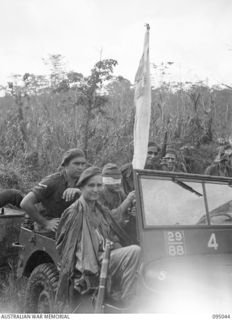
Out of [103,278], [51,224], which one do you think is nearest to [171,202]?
[103,278]

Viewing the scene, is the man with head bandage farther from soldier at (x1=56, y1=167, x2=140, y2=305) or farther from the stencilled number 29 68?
the stencilled number 29 68

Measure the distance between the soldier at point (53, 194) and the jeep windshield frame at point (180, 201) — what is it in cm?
100

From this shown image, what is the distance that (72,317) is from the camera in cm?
336

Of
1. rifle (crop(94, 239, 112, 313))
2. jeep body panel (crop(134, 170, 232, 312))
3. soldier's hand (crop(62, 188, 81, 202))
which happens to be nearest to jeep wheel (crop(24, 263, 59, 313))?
soldier's hand (crop(62, 188, 81, 202))

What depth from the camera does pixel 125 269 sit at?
3221mm

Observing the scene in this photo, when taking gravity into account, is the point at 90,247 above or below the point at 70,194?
below

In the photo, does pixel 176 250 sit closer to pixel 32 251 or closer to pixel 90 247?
pixel 90 247

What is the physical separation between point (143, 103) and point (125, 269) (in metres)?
2.21

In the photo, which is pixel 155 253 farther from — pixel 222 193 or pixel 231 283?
pixel 222 193

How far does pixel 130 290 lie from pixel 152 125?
688 centimetres

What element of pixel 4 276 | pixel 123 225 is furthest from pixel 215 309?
pixel 4 276

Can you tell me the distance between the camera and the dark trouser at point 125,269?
3.16 metres

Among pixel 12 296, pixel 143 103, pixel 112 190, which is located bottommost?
pixel 12 296

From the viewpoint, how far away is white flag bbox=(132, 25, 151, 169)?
479cm
